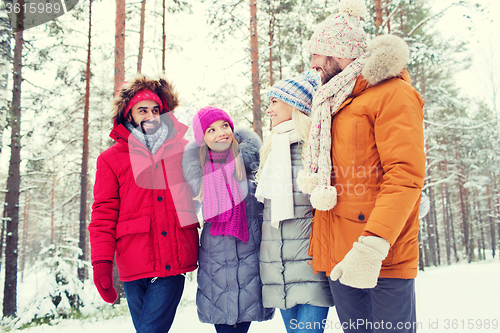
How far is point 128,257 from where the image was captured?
2.37 meters

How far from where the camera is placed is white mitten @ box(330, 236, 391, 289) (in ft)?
4.59

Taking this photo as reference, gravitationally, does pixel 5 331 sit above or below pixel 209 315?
below

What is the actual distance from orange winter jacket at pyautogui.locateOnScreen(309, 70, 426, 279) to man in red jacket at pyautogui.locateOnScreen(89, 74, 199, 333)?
1.17 m

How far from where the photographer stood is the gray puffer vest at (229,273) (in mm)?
2418

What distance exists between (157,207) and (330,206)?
1.40 metres

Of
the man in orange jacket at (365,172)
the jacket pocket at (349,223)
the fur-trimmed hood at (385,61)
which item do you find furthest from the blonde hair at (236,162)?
the fur-trimmed hood at (385,61)

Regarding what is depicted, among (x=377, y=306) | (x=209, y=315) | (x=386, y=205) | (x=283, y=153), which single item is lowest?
(x=209, y=315)

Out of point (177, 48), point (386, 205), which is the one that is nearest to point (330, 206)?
point (386, 205)

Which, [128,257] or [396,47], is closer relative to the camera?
[396,47]

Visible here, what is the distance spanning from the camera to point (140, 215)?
2.42 metres

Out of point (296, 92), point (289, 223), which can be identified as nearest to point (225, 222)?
point (289, 223)

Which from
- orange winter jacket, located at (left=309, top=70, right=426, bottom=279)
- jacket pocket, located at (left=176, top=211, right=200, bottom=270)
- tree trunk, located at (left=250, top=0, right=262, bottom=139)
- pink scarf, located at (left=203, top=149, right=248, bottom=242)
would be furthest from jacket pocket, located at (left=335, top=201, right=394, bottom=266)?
tree trunk, located at (left=250, top=0, right=262, bottom=139)

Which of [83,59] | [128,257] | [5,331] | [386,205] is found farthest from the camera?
[83,59]

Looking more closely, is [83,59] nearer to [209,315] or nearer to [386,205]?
[209,315]
